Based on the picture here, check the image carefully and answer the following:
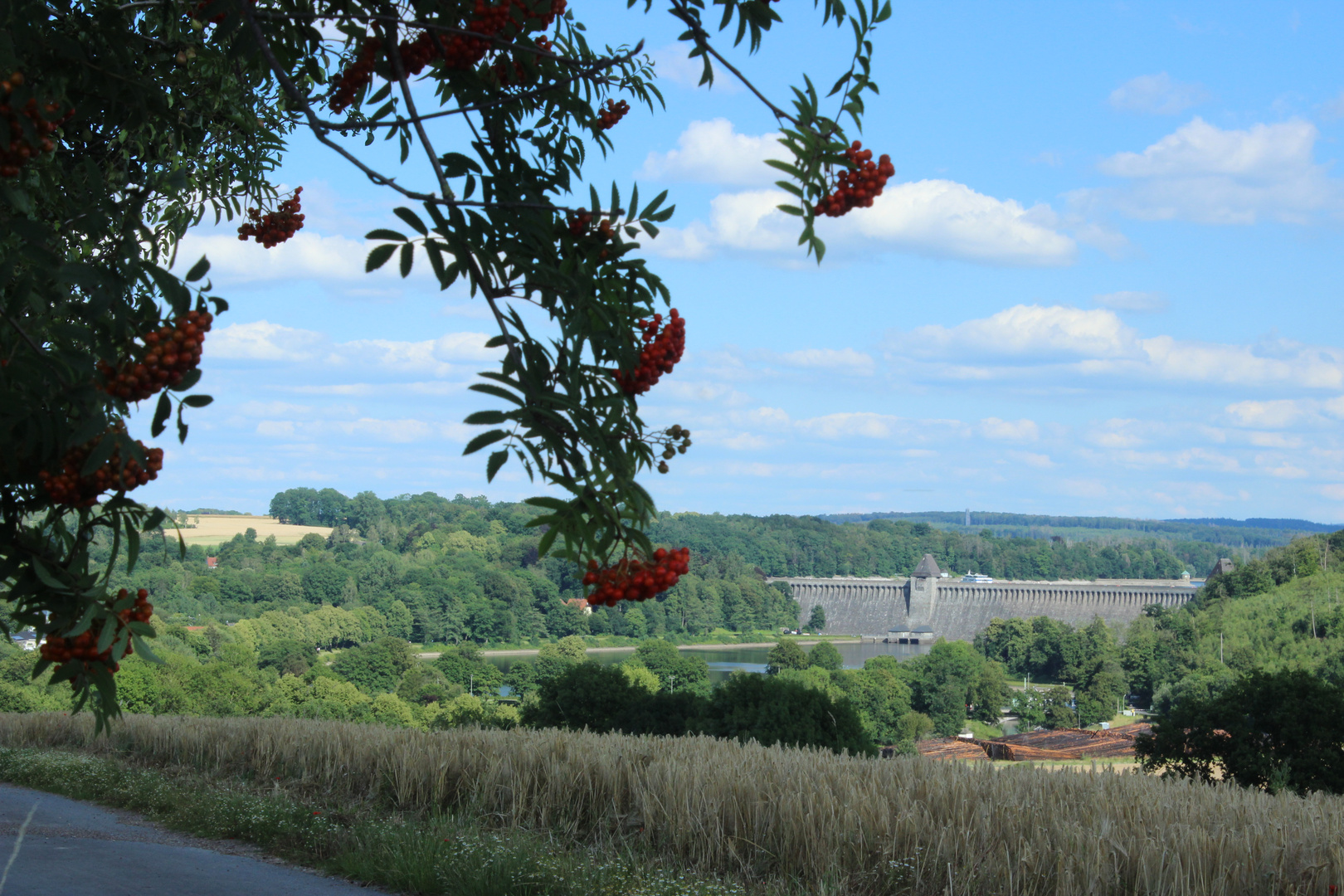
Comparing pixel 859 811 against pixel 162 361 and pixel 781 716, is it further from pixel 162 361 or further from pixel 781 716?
pixel 781 716

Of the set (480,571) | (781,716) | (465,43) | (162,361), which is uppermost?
(465,43)

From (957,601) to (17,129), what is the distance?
5458 inches

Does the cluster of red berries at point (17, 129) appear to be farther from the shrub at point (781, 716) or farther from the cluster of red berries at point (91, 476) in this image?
the shrub at point (781, 716)

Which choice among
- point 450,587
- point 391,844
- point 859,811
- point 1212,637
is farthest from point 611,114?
point 450,587

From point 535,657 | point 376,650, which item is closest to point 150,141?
point 376,650

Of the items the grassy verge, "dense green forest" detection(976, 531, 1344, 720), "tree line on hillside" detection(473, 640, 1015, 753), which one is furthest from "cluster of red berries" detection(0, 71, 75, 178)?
"dense green forest" detection(976, 531, 1344, 720)

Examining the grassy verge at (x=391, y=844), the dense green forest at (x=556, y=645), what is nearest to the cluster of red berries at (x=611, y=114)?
the grassy verge at (x=391, y=844)

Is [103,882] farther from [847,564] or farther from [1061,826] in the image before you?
[847,564]

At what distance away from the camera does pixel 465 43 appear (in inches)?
129

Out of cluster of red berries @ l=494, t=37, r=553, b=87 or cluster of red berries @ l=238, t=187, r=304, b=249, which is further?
cluster of red berries @ l=238, t=187, r=304, b=249

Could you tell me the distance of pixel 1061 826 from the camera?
6.35 metres

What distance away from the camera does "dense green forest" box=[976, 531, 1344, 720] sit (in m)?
77.9

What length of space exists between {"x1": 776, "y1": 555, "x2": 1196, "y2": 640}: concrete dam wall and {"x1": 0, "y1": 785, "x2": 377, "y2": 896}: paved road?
120 meters

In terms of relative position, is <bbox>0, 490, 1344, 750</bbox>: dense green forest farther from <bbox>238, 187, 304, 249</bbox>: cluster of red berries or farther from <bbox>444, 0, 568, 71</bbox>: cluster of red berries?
<bbox>444, 0, 568, 71</bbox>: cluster of red berries
